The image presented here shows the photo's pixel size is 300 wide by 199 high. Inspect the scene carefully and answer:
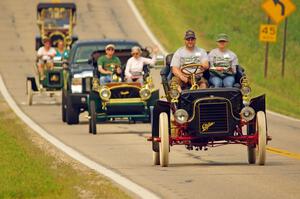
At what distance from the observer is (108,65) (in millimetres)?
26391

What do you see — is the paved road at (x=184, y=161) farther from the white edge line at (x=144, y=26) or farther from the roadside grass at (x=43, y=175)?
the white edge line at (x=144, y=26)

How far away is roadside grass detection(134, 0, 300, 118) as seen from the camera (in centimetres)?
4412

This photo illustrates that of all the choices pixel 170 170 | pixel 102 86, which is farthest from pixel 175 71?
pixel 102 86

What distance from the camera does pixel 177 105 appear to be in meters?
17.5

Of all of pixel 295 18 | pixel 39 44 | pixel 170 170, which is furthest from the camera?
pixel 295 18

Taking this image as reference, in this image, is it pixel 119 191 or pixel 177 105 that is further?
pixel 177 105

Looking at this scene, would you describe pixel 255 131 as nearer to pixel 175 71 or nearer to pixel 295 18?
pixel 175 71

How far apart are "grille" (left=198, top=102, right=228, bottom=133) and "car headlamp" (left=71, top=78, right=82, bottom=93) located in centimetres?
1045

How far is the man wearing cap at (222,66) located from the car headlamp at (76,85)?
8.78 metres

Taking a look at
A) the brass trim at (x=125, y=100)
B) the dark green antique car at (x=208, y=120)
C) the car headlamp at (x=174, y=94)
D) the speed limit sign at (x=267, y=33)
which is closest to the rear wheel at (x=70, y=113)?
the brass trim at (x=125, y=100)

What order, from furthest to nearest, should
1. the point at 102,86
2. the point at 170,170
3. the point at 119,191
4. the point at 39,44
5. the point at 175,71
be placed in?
the point at 39,44, the point at 102,86, the point at 175,71, the point at 170,170, the point at 119,191

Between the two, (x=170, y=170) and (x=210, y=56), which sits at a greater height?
(x=210, y=56)

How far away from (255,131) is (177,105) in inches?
44.7

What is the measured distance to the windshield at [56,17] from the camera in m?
48.7
